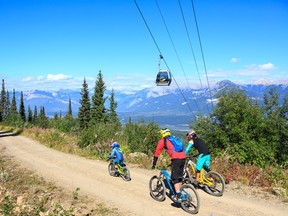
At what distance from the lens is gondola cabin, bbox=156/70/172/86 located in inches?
912

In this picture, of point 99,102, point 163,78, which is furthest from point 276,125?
point 99,102

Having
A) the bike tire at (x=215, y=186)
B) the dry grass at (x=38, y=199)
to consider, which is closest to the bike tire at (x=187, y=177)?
the bike tire at (x=215, y=186)

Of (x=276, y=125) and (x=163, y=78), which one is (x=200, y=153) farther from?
(x=276, y=125)

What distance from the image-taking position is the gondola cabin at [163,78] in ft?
76.0

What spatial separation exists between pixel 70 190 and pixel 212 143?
1818 centimetres

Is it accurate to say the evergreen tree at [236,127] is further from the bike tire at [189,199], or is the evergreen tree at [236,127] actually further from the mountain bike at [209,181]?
the bike tire at [189,199]

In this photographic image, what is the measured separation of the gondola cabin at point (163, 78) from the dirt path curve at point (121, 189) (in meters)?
8.68

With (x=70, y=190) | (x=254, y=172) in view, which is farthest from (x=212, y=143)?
(x=70, y=190)

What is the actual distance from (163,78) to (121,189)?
520 inches

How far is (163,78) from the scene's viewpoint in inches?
923

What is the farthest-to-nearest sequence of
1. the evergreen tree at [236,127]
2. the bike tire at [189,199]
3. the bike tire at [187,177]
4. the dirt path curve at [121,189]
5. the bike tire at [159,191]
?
1. the evergreen tree at [236,127]
2. the bike tire at [187,177]
3. the bike tire at [159,191]
4. the dirt path curve at [121,189]
5. the bike tire at [189,199]

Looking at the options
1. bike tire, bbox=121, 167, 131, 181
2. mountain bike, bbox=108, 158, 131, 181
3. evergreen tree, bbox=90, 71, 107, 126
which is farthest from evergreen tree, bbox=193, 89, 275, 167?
evergreen tree, bbox=90, 71, 107, 126

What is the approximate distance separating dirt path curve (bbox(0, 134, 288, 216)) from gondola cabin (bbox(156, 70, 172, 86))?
342 inches

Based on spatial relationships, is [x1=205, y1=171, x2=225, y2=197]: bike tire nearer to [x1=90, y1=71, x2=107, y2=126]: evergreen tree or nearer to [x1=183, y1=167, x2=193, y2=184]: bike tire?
[x1=183, y1=167, x2=193, y2=184]: bike tire
